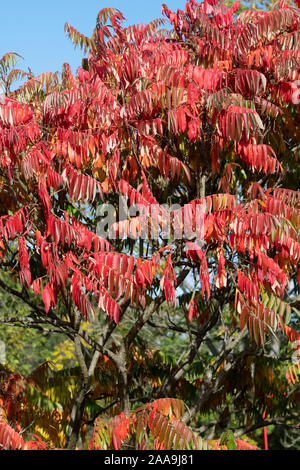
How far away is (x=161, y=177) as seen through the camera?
504 cm

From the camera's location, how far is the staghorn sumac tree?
143 inches

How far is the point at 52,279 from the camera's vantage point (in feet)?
11.8

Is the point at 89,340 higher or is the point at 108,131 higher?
the point at 108,131

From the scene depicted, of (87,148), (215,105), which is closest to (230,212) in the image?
(215,105)

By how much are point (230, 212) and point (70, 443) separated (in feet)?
9.18

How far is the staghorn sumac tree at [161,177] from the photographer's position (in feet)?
11.9

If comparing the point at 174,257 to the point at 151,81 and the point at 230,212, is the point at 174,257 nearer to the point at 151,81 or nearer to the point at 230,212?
the point at 230,212

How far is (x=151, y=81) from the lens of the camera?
4289 millimetres

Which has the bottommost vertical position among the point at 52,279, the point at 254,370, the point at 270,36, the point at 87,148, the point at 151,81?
the point at 254,370

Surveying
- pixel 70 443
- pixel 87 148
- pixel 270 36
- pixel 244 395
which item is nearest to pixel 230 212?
pixel 87 148

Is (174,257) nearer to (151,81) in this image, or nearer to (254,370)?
(151,81)
